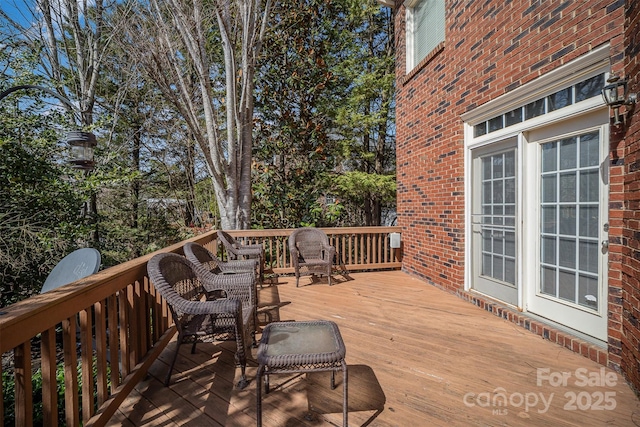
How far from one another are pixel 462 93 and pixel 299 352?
3.44 m

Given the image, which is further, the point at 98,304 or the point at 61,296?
the point at 98,304

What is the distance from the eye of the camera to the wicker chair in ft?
6.30

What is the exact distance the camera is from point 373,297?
12.9ft

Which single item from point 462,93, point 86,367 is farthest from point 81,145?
point 462,93

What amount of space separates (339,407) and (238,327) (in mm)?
772

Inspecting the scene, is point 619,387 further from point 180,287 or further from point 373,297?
point 180,287

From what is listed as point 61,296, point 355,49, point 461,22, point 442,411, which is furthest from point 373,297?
point 355,49

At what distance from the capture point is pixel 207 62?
5.20 meters

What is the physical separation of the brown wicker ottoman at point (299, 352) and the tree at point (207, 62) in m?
3.87

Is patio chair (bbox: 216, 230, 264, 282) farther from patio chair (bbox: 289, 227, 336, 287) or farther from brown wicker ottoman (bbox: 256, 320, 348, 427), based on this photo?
brown wicker ottoman (bbox: 256, 320, 348, 427)

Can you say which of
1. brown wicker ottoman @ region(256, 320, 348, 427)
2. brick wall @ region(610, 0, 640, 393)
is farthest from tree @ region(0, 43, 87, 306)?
brick wall @ region(610, 0, 640, 393)

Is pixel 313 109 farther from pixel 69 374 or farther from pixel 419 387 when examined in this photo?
pixel 69 374

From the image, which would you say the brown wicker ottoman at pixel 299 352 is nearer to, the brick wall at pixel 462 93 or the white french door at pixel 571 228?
the brick wall at pixel 462 93

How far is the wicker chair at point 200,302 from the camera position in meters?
1.92
